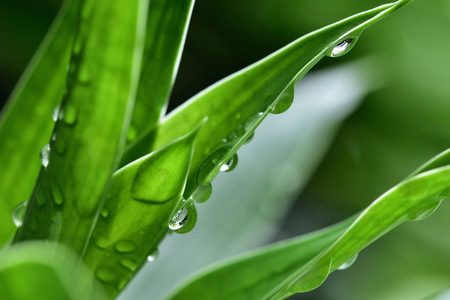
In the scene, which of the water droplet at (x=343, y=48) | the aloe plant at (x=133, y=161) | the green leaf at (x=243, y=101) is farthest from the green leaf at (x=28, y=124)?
the water droplet at (x=343, y=48)

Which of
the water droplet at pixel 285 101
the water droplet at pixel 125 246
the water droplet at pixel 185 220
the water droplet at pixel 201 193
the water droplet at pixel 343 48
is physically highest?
the water droplet at pixel 343 48

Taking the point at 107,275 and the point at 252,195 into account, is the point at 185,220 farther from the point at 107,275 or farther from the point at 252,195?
the point at 252,195

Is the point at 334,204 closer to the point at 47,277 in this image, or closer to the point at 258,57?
the point at 258,57

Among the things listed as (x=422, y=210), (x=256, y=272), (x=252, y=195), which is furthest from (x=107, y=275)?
(x=252, y=195)

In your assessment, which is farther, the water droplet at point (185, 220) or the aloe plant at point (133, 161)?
the water droplet at point (185, 220)

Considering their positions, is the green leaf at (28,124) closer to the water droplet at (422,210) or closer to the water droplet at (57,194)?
the water droplet at (57,194)

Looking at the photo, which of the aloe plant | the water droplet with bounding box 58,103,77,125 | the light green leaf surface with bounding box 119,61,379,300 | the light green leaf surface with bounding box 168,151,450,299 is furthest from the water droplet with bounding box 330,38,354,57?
the light green leaf surface with bounding box 119,61,379,300

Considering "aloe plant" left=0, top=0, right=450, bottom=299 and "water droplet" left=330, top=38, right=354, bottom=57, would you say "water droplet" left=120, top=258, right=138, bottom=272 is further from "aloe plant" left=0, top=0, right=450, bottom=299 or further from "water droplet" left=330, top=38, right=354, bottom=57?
"water droplet" left=330, top=38, right=354, bottom=57
